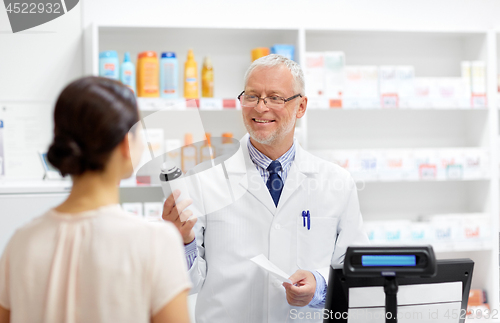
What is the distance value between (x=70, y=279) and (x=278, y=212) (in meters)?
1.06

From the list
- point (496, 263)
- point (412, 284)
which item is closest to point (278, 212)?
point (412, 284)

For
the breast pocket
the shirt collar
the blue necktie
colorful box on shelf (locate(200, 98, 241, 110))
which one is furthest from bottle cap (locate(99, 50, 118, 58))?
the breast pocket

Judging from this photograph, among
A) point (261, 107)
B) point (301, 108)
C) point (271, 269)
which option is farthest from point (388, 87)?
point (271, 269)

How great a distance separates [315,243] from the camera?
1.78 m

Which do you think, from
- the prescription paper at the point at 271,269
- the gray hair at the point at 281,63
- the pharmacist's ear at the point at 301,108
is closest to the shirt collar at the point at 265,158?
the pharmacist's ear at the point at 301,108

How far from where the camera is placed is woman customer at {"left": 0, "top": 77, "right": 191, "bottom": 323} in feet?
2.57

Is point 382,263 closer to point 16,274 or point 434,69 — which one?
point 16,274

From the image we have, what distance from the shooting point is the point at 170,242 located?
815mm

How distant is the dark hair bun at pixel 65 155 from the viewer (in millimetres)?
786

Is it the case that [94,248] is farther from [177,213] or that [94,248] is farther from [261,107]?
[261,107]

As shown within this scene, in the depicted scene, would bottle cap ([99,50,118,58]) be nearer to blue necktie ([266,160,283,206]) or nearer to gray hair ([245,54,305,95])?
gray hair ([245,54,305,95])

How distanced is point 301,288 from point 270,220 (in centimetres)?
35

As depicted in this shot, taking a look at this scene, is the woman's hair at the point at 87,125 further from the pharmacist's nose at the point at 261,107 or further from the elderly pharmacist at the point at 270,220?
the pharmacist's nose at the point at 261,107

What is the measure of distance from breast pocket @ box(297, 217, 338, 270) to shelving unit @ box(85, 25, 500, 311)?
111 centimetres
